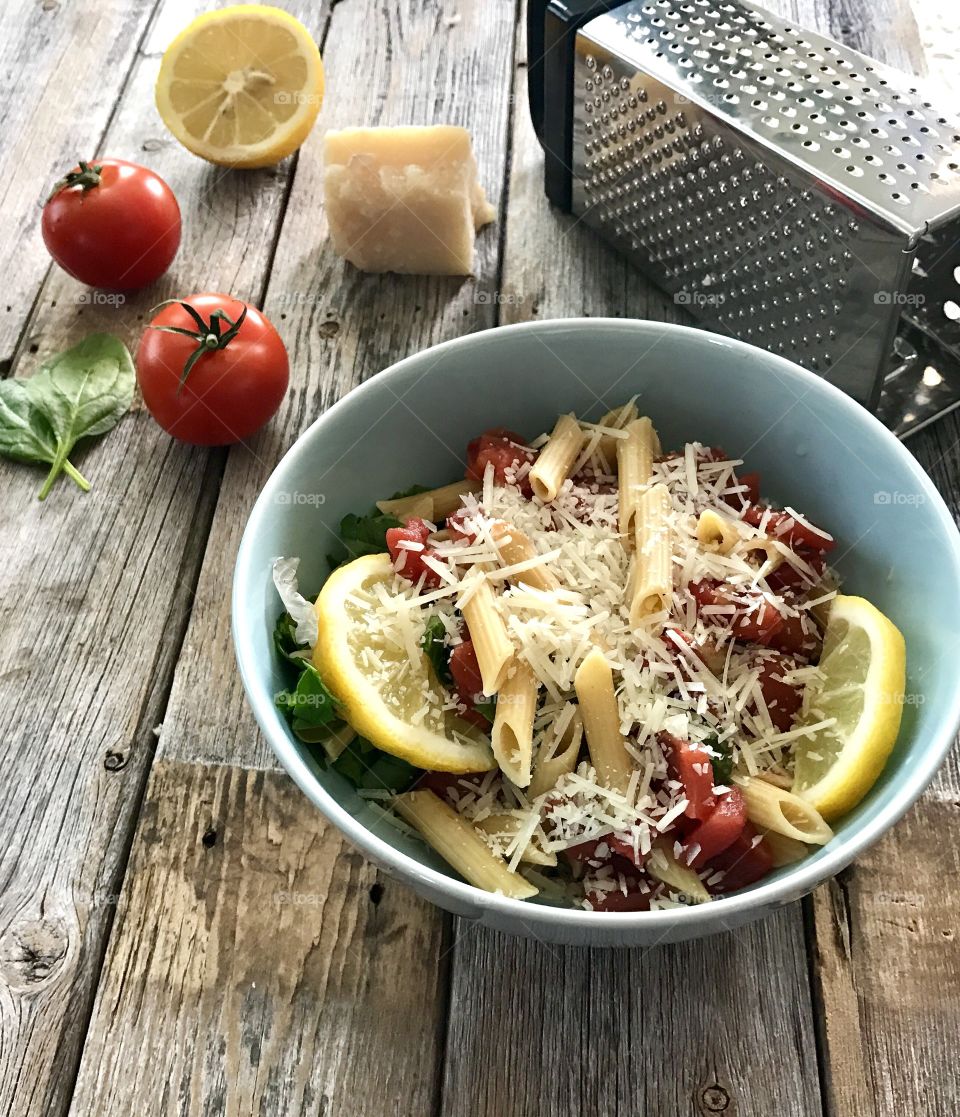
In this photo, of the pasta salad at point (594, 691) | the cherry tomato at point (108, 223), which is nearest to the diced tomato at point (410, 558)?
the pasta salad at point (594, 691)

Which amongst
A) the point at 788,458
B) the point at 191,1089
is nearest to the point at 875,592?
the point at 788,458

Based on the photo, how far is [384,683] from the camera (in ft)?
4.03

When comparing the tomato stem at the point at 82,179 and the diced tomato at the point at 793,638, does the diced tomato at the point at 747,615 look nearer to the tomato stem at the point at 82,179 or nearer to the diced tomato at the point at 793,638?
the diced tomato at the point at 793,638

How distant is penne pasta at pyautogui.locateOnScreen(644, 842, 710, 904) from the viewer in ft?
3.76

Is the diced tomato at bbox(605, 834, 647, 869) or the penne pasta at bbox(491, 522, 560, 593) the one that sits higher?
the penne pasta at bbox(491, 522, 560, 593)

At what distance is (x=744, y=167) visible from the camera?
1.65 metres

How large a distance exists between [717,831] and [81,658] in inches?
37.6

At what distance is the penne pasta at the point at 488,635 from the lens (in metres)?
1.19

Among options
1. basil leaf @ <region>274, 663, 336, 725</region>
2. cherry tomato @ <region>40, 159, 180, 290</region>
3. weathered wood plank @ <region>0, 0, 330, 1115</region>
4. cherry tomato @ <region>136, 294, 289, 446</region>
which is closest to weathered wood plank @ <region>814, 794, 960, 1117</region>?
basil leaf @ <region>274, 663, 336, 725</region>

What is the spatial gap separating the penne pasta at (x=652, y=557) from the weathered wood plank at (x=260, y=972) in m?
0.46

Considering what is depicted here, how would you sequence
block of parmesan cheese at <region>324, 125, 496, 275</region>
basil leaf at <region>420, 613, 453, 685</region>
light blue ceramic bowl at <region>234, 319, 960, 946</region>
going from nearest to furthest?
1. light blue ceramic bowl at <region>234, 319, 960, 946</region>
2. basil leaf at <region>420, 613, 453, 685</region>
3. block of parmesan cheese at <region>324, 125, 496, 275</region>

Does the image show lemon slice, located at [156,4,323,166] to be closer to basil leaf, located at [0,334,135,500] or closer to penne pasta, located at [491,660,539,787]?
basil leaf, located at [0,334,135,500]

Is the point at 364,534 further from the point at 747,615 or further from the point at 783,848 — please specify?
the point at 783,848

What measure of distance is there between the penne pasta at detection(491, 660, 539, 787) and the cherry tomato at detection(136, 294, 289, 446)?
768mm
